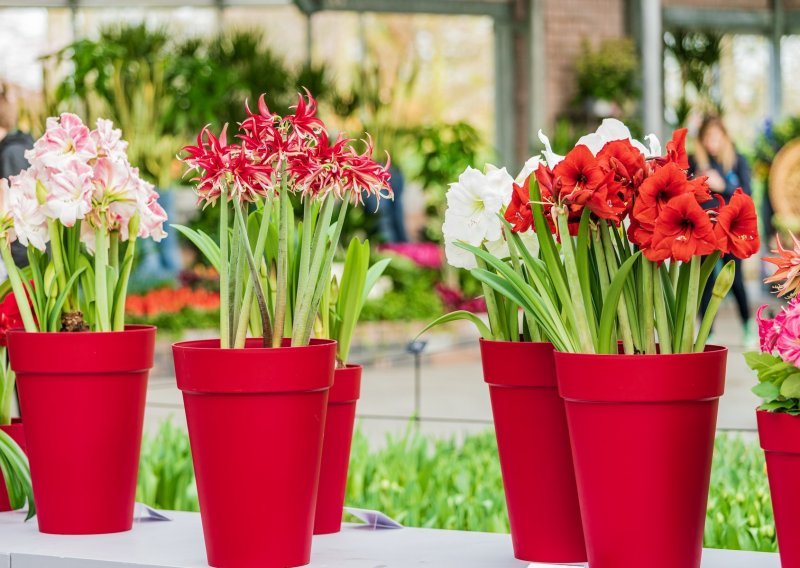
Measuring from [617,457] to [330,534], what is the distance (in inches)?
19.9

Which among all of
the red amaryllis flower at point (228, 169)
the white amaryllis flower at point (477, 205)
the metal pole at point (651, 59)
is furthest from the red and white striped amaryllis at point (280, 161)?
the metal pole at point (651, 59)

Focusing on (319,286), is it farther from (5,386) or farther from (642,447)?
(5,386)

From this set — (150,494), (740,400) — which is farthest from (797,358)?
(740,400)

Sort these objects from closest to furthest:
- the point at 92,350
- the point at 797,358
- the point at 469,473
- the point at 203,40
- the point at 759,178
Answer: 1. the point at 797,358
2. the point at 92,350
3. the point at 469,473
4. the point at 203,40
5. the point at 759,178

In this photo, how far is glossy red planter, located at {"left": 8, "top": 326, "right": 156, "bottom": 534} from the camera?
1603mm

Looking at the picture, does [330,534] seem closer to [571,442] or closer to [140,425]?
[140,425]

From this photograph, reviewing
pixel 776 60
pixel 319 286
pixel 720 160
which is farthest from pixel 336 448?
pixel 776 60

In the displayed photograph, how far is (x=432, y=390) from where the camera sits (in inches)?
259

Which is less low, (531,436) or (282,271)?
(282,271)

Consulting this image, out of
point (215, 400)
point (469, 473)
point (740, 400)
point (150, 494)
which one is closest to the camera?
point (215, 400)

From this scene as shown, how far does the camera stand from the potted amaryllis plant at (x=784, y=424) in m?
1.26

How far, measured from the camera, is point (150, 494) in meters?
2.66

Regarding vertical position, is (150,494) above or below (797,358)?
below

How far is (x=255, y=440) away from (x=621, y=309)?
0.44 meters
